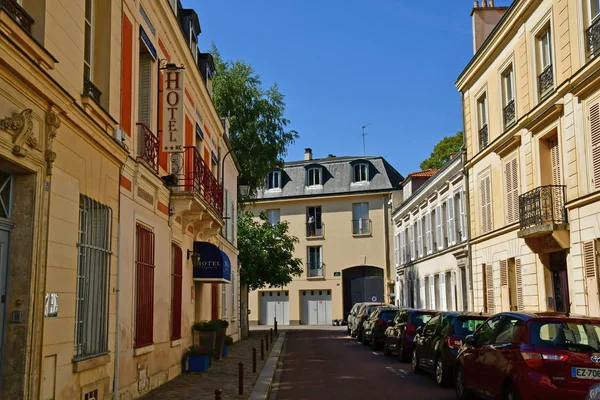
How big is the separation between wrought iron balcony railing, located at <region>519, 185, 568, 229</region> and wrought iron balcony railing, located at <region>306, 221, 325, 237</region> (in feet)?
97.3

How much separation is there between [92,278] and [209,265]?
8.00 m

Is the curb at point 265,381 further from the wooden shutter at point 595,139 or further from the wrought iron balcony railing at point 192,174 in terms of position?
the wooden shutter at point 595,139

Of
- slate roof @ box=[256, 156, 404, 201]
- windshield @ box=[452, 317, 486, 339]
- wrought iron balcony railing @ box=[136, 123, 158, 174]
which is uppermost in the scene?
slate roof @ box=[256, 156, 404, 201]

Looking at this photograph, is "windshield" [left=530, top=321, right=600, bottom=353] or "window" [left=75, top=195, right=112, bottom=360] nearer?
"windshield" [left=530, top=321, right=600, bottom=353]

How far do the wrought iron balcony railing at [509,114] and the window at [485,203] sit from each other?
248 centimetres

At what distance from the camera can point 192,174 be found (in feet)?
53.4

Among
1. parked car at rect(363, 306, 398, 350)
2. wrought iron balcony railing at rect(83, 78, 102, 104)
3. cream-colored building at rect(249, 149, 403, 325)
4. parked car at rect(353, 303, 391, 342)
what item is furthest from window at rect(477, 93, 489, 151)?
cream-colored building at rect(249, 149, 403, 325)

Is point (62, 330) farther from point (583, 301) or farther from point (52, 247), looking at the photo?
point (583, 301)

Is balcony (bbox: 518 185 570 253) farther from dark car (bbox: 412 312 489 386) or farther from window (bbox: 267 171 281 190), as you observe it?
window (bbox: 267 171 281 190)

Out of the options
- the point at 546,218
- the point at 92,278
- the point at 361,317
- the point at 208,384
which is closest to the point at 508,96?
the point at 546,218

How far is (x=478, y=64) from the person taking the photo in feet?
78.6

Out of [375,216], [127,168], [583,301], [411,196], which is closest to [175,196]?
[127,168]

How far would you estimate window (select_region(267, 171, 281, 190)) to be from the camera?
4978 centimetres

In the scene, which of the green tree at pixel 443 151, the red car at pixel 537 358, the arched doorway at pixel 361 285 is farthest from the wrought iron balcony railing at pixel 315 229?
the red car at pixel 537 358
